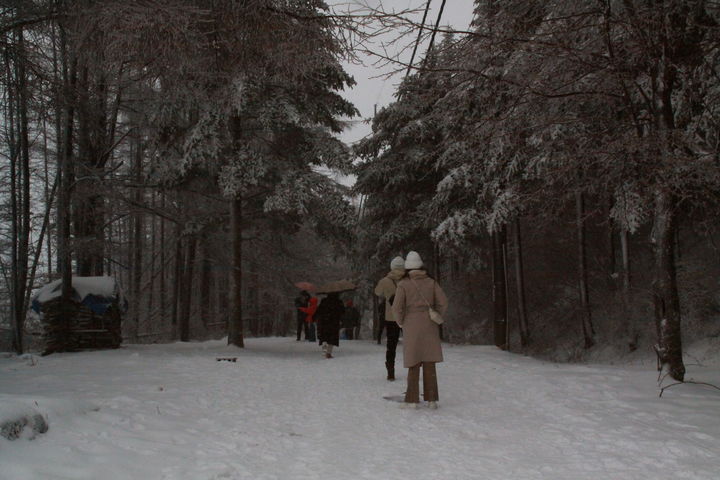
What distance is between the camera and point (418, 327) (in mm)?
→ 6957

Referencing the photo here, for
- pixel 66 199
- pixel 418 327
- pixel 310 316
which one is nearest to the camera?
pixel 418 327

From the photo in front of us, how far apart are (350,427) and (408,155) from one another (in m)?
13.9

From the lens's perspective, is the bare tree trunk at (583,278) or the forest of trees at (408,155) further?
the bare tree trunk at (583,278)

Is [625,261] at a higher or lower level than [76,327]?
higher

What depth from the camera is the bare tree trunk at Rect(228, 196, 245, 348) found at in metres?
14.5

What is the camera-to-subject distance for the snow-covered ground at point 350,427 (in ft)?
13.4

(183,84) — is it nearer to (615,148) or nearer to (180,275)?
(615,148)

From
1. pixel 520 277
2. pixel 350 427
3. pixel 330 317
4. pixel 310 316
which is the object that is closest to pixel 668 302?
pixel 350 427

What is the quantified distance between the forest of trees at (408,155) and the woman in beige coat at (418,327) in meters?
2.14

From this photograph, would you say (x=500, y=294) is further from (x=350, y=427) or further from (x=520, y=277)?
(x=350, y=427)

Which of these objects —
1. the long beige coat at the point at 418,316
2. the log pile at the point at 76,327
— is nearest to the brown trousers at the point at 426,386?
the long beige coat at the point at 418,316

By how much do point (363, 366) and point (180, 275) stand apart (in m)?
13.8

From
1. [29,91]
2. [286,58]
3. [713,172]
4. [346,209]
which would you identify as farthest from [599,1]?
[346,209]

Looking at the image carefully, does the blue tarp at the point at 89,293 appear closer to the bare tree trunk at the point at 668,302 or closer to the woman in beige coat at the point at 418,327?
the woman in beige coat at the point at 418,327
